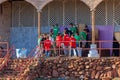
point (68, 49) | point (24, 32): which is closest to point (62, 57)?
Result: point (68, 49)

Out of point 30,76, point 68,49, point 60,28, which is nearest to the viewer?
point 30,76

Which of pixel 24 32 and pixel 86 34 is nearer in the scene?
pixel 86 34

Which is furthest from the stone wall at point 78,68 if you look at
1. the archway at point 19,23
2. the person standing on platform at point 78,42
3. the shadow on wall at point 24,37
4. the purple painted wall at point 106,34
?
the archway at point 19,23

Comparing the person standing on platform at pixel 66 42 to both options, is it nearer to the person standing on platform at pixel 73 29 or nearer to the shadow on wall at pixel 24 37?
the person standing on platform at pixel 73 29

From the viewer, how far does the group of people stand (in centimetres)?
2761

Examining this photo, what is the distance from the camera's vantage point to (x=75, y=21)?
30.3m

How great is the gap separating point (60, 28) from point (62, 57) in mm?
3223

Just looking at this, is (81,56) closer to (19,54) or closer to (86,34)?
(86,34)

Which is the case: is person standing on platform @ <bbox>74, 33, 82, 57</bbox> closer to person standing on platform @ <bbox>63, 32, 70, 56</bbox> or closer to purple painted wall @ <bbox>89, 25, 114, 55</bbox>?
person standing on platform @ <bbox>63, 32, 70, 56</bbox>

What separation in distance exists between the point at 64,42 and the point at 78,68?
A: 182 cm

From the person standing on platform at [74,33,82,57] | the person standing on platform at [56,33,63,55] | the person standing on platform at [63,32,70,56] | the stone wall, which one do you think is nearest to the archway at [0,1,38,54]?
the person standing on platform at [56,33,63,55]

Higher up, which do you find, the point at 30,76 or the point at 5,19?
the point at 5,19

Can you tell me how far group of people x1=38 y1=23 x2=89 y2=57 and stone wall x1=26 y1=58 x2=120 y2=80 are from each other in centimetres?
80

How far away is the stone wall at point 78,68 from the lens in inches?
1046
